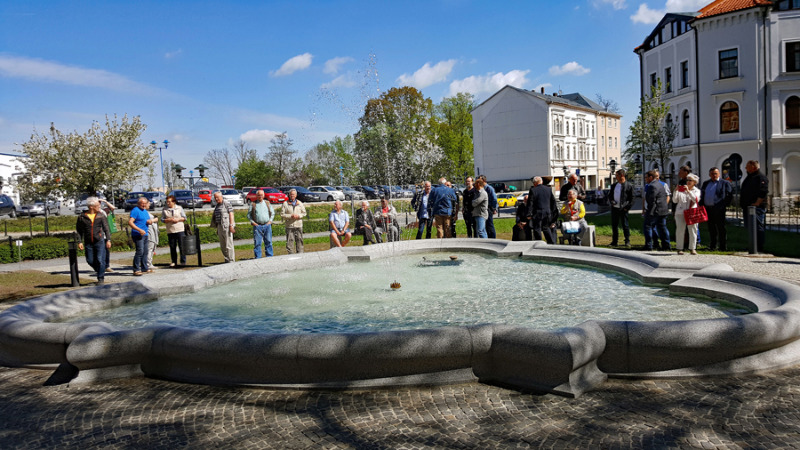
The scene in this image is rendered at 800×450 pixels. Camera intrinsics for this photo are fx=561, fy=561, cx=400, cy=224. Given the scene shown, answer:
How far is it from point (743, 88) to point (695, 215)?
30942 millimetres

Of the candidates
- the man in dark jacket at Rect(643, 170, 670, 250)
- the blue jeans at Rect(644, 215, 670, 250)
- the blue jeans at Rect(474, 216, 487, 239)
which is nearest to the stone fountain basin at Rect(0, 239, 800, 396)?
the man in dark jacket at Rect(643, 170, 670, 250)

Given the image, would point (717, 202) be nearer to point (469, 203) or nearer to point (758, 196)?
point (758, 196)

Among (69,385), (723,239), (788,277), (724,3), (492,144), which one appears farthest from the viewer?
(492,144)

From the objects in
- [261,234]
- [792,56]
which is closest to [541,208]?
[261,234]

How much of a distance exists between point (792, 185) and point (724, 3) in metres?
12.8

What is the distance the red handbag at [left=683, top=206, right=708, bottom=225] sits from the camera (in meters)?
11.5

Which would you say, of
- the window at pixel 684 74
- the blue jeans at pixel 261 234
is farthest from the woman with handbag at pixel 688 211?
the window at pixel 684 74

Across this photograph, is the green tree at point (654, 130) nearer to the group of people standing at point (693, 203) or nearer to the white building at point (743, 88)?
the white building at point (743, 88)

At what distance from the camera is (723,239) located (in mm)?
12547

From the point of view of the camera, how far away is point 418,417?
161 inches

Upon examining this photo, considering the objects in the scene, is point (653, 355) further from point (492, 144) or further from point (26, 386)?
point (492, 144)

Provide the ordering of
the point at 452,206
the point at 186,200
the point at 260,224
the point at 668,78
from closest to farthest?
the point at 260,224 → the point at 452,206 → the point at 668,78 → the point at 186,200

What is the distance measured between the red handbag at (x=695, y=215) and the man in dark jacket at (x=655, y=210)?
58 centimetres

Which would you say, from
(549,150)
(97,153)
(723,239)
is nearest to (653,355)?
(723,239)
